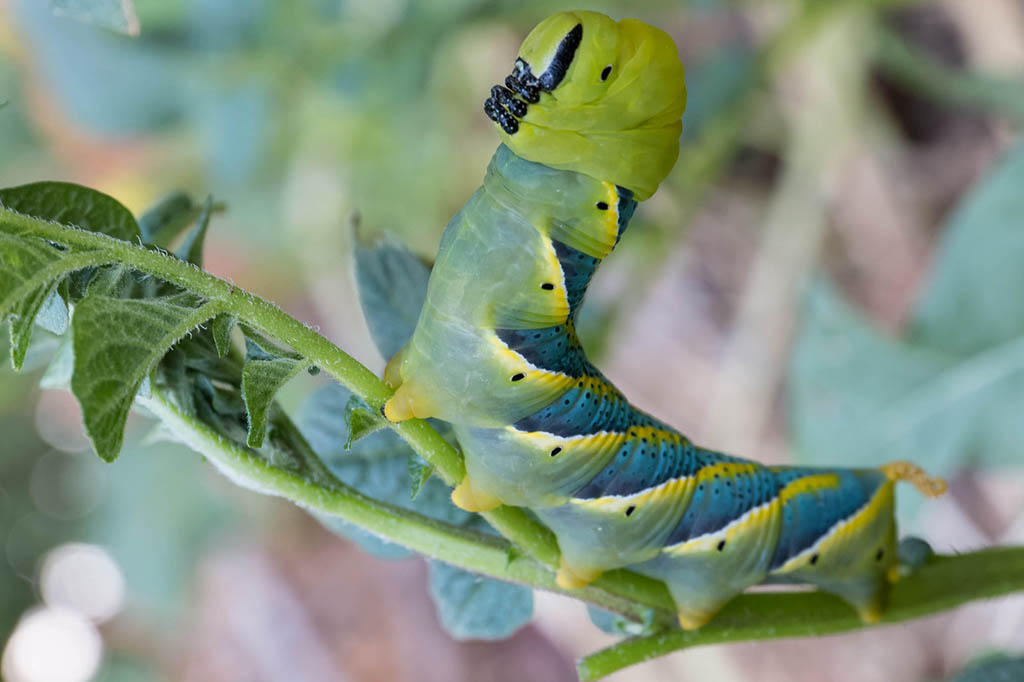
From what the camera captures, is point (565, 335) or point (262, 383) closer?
point (262, 383)

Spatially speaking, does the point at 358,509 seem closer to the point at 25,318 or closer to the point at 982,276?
the point at 25,318

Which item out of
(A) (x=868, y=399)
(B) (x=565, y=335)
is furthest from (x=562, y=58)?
(A) (x=868, y=399)

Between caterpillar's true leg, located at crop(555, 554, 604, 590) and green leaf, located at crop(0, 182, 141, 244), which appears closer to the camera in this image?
green leaf, located at crop(0, 182, 141, 244)

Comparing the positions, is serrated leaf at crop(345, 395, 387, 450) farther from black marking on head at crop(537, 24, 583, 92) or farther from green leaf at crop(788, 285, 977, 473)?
green leaf at crop(788, 285, 977, 473)

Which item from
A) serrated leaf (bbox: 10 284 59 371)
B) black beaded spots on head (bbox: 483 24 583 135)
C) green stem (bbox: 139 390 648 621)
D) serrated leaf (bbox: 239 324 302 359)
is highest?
black beaded spots on head (bbox: 483 24 583 135)

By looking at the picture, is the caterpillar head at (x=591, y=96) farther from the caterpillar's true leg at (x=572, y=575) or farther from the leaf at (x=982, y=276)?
the leaf at (x=982, y=276)

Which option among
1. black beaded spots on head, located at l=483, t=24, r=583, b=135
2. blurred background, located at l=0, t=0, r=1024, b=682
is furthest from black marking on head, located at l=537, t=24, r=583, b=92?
blurred background, located at l=0, t=0, r=1024, b=682
